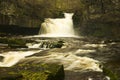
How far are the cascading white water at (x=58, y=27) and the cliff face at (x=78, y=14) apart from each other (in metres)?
0.83

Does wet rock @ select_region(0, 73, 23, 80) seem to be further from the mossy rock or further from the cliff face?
the cliff face

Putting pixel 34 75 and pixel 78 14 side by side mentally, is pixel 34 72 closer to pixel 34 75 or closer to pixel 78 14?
pixel 34 75

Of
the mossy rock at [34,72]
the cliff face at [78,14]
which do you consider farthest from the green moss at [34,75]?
the cliff face at [78,14]

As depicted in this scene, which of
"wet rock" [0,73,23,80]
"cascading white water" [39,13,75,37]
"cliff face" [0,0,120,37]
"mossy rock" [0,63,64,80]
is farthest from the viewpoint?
"cascading white water" [39,13,75,37]

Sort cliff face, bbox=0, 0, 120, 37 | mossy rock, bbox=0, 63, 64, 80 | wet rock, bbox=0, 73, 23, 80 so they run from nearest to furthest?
1. wet rock, bbox=0, 73, 23, 80
2. mossy rock, bbox=0, 63, 64, 80
3. cliff face, bbox=0, 0, 120, 37

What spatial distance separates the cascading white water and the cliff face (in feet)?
2.71

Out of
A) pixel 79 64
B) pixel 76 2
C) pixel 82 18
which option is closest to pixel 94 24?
pixel 82 18

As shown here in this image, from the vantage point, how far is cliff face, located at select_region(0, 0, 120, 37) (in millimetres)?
40625

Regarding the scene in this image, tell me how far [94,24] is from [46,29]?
7325 mm

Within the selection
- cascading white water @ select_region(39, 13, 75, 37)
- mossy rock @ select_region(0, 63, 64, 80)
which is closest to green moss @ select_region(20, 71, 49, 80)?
mossy rock @ select_region(0, 63, 64, 80)

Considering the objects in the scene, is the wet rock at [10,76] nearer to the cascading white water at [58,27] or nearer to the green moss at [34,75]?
the green moss at [34,75]

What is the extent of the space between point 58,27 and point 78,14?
12.8 ft

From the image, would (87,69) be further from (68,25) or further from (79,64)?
(68,25)

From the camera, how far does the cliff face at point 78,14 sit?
40625 mm
